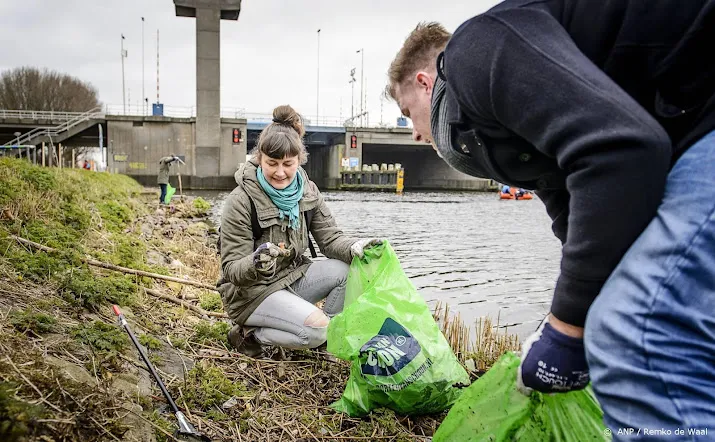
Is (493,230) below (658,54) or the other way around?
below

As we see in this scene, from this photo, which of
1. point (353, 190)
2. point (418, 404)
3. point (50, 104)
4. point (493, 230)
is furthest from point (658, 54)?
point (50, 104)

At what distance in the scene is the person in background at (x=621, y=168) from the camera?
0.92 meters

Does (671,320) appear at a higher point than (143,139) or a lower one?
lower

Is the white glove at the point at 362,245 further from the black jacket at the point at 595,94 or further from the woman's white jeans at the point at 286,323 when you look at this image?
the black jacket at the point at 595,94

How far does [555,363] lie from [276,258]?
204 cm

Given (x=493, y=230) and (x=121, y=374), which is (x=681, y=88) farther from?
(x=493, y=230)

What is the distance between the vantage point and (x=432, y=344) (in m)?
2.41

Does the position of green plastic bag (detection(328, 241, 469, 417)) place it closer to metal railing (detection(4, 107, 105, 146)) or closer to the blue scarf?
the blue scarf

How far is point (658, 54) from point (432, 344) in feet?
5.45

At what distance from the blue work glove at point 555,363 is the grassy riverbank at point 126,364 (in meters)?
1.19

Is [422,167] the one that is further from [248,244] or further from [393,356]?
[393,356]

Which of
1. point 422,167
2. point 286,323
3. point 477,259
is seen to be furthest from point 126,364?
point 422,167

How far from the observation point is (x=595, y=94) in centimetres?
96

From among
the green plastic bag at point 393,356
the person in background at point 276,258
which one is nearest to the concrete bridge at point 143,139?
the person in background at point 276,258
